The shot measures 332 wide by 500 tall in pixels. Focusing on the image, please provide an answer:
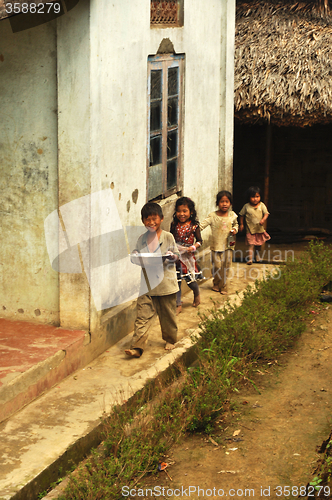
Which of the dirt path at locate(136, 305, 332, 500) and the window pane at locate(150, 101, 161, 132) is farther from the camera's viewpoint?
the window pane at locate(150, 101, 161, 132)

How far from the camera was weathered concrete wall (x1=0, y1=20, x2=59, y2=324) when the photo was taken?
14.8 ft

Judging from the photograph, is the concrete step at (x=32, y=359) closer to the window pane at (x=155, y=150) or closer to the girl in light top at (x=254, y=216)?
the window pane at (x=155, y=150)

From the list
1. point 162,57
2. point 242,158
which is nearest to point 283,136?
point 242,158

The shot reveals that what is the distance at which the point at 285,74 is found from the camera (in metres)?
8.27

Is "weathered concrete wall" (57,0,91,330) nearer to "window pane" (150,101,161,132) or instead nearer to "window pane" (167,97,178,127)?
"window pane" (150,101,161,132)

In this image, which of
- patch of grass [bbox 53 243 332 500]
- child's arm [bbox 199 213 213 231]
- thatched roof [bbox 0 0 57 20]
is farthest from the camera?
child's arm [bbox 199 213 213 231]

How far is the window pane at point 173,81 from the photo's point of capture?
6.05m

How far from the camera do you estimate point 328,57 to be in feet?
26.9

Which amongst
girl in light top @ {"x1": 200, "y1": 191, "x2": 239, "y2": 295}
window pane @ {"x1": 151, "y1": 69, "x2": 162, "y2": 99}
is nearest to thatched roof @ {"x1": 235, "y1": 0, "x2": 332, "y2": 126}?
girl in light top @ {"x1": 200, "y1": 191, "x2": 239, "y2": 295}

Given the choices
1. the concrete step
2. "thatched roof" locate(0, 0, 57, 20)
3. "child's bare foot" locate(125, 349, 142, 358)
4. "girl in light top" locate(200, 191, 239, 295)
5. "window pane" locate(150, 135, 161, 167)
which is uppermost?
"thatched roof" locate(0, 0, 57, 20)

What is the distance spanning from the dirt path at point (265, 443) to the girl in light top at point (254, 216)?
3.09 meters

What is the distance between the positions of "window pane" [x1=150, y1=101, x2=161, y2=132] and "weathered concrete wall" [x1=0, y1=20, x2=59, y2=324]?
140 centimetres

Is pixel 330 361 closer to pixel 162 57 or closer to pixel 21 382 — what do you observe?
pixel 21 382

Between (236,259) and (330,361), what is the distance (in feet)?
11.3
